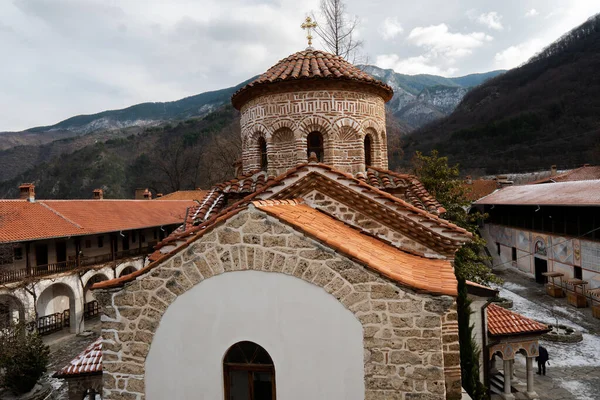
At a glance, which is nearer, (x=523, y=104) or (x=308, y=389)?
(x=308, y=389)

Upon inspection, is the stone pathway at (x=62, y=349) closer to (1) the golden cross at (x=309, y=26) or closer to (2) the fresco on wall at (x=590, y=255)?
(1) the golden cross at (x=309, y=26)

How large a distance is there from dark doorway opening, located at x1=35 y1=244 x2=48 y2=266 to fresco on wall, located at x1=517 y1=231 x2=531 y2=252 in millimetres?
26173

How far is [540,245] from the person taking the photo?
20328mm

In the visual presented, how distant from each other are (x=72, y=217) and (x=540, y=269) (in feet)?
85.5

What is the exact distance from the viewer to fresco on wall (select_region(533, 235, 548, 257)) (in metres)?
19.8

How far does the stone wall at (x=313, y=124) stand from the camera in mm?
7156

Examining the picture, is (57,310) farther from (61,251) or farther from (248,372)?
(248,372)

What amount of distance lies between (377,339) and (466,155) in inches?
2205

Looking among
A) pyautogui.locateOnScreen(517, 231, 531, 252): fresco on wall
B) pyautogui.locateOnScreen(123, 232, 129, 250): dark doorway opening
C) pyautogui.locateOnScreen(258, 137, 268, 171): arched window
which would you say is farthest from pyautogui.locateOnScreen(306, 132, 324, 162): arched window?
pyautogui.locateOnScreen(517, 231, 531, 252): fresco on wall

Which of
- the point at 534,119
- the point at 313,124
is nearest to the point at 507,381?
the point at 313,124

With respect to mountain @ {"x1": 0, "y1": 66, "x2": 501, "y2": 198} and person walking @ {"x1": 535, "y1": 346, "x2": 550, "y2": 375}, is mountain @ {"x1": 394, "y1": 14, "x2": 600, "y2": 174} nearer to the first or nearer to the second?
mountain @ {"x1": 0, "y1": 66, "x2": 501, "y2": 198}

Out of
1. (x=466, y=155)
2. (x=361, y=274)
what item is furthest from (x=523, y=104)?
(x=361, y=274)

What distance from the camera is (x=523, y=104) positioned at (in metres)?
58.7

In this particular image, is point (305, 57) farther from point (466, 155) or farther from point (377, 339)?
point (466, 155)
